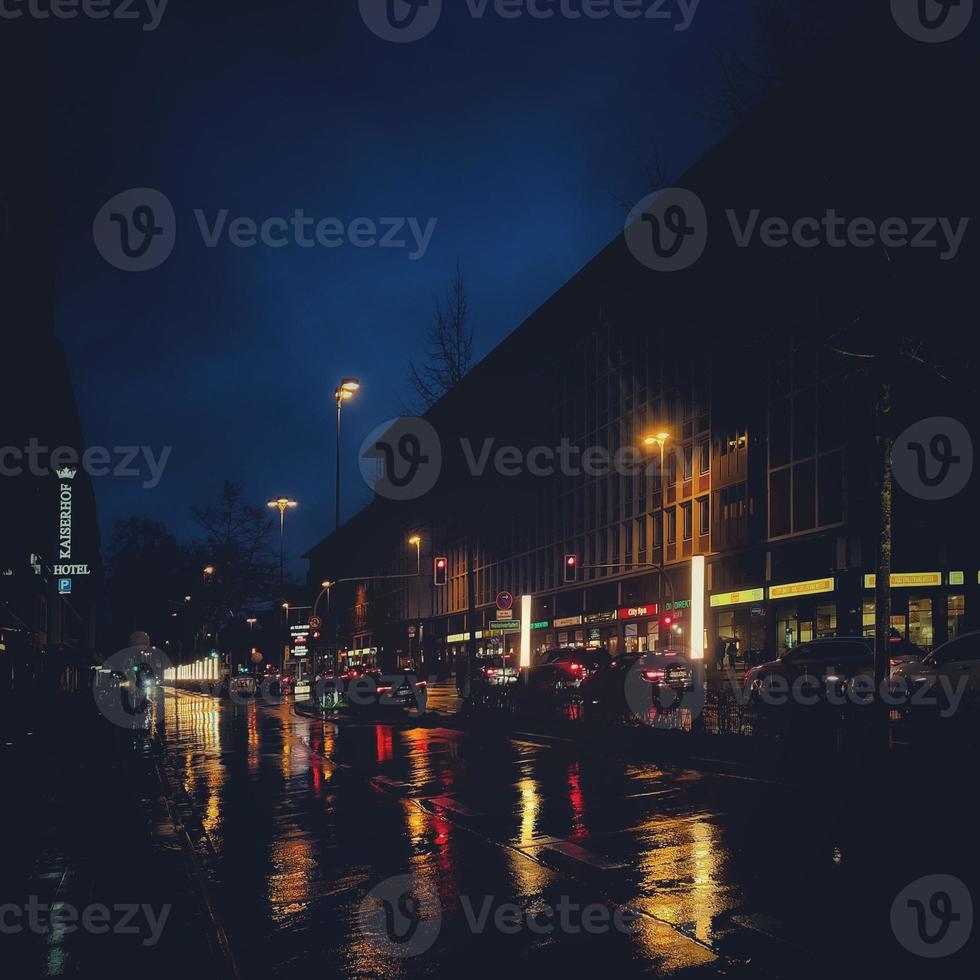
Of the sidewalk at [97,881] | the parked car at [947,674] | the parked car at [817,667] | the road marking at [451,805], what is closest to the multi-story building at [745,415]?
the parked car at [947,674]

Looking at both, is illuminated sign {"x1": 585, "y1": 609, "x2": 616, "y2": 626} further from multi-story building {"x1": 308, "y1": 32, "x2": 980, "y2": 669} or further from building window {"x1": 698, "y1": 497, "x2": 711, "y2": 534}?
building window {"x1": 698, "y1": 497, "x2": 711, "y2": 534}

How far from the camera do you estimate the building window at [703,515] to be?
56.2 meters

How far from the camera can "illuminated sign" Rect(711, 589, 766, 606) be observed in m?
51.7

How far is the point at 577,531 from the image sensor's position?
234 ft

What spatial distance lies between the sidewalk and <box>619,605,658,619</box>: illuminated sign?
44443 millimetres

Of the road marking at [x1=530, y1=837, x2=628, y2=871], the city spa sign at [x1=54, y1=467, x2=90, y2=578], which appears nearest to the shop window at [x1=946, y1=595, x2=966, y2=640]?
the city spa sign at [x1=54, y1=467, x2=90, y2=578]

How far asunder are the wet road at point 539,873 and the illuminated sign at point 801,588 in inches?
1211

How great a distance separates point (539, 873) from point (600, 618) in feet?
195

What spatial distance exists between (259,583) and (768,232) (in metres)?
67.9

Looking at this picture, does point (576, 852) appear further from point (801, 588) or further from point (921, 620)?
point (921, 620)

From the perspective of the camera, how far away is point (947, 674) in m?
20.8

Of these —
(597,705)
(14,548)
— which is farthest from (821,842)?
(14,548)

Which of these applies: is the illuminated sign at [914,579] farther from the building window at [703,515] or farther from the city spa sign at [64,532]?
the city spa sign at [64,532]

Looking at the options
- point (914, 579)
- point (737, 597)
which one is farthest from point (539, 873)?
point (737, 597)
